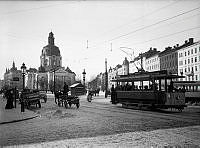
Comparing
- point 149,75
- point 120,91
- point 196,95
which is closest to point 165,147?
point 149,75

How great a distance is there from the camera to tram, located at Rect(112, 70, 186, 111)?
19344 mm

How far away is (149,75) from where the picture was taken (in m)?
20.5

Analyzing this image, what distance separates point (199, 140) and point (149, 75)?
12.6 m

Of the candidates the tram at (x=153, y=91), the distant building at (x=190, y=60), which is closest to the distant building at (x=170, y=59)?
the distant building at (x=190, y=60)

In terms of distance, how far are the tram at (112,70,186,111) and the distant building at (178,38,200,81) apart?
162 feet

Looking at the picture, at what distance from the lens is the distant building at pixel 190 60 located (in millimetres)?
72062

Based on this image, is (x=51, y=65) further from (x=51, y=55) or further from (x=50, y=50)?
(x=50, y=50)

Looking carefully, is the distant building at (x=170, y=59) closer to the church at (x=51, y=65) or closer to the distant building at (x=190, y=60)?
the distant building at (x=190, y=60)

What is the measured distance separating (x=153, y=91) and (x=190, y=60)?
198 feet

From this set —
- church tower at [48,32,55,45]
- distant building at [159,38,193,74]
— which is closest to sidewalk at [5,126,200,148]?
distant building at [159,38,193,74]

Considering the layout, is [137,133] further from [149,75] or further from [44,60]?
[44,60]

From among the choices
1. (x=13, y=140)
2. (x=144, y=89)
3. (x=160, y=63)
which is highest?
(x=160, y=63)

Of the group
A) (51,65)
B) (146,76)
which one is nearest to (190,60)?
(146,76)

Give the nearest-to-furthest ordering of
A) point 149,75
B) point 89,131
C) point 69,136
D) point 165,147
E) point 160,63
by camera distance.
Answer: point 165,147 → point 69,136 → point 89,131 → point 149,75 → point 160,63
